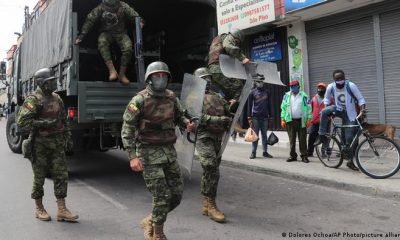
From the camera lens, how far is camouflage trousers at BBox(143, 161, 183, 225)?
13.4ft

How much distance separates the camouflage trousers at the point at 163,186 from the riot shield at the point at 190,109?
1.92 feet

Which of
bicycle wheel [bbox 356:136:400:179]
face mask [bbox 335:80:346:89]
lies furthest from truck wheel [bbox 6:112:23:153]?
bicycle wheel [bbox 356:136:400:179]

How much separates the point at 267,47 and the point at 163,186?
948cm

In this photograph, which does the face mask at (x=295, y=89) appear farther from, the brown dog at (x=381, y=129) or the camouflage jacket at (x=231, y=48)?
the camouflage jacket at (x=231, y=48)

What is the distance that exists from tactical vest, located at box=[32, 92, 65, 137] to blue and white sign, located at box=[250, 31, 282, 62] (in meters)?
8.32

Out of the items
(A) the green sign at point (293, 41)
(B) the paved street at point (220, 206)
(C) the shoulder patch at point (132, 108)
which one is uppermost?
(A) the green sign at point (293, 41)

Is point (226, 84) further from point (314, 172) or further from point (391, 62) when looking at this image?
point (391, 62)

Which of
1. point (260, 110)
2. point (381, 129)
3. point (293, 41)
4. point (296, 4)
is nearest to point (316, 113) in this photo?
point (260, 110)

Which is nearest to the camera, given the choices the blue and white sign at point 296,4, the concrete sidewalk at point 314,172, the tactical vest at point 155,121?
the tactical vest at point 155,121

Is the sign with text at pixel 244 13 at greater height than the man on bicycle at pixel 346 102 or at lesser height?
greater

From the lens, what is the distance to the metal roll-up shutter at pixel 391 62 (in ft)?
30.8

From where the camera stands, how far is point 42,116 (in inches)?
206

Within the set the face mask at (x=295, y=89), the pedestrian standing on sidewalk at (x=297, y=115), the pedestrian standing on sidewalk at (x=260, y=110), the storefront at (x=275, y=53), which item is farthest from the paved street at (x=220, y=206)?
the storefront at (x=275, y=53)

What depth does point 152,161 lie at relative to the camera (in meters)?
4.17
